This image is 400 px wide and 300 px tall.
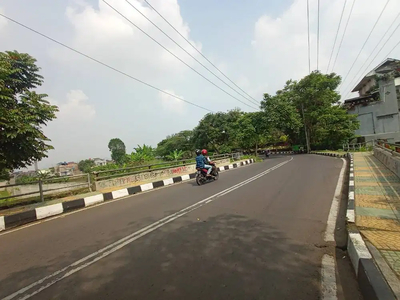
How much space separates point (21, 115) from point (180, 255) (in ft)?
21.4

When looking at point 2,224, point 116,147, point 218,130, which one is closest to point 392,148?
point 2,224

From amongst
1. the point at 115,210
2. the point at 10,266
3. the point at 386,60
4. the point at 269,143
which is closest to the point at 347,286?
the point at 10,266

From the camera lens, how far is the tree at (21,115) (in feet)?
22.0

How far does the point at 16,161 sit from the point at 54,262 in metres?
6.12

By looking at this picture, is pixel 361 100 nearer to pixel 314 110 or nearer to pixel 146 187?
pixel 314 110

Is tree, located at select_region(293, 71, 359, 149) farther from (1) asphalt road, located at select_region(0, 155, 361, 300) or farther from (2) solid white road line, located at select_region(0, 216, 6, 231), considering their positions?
(2) solid white road line, located at select_region(0, 216, 6, 231)

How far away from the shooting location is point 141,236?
14.4 ft

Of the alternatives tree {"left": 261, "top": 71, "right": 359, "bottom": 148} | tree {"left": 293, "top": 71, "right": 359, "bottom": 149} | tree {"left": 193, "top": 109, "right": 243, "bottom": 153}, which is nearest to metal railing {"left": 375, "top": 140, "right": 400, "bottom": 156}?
tree {"left": 261, "top": 71, "right": 359, "bottom": 148}

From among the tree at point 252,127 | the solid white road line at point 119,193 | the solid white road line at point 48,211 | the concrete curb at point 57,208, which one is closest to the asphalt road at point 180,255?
the concrete curb at point 57,208

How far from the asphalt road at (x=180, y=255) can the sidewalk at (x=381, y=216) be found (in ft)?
1.42

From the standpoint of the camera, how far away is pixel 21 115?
7020 mm

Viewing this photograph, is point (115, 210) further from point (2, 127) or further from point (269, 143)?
point (269, 143)

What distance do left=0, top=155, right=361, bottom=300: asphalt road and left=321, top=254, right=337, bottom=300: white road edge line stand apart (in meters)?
0.05

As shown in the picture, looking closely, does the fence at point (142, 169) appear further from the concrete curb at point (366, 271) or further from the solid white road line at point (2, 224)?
the concrete curb at point (366, 271)
